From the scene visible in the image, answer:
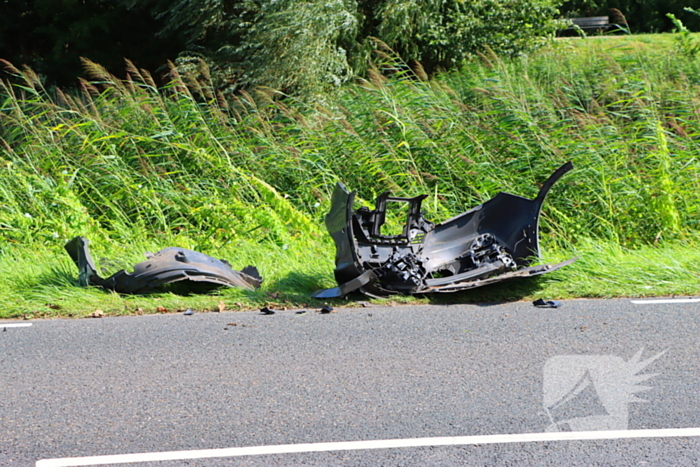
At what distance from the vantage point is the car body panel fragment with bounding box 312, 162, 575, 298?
6.31 metres

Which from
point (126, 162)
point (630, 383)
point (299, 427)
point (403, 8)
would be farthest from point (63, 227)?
point (403, 8)

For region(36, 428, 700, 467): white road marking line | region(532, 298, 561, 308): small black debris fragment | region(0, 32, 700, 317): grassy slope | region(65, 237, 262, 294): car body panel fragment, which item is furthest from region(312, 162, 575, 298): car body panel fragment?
region(36, 428, 700, 467): white road marking line

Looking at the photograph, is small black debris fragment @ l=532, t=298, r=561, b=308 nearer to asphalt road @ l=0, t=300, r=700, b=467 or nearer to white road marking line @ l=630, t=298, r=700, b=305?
asphalt road @ l=0, t=300, r=700, b=467

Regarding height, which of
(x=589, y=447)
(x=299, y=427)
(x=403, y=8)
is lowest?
(x=589, y=447)

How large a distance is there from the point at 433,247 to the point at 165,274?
259 cm

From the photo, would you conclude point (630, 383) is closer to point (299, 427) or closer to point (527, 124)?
point (299, 427)

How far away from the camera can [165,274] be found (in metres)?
6.30

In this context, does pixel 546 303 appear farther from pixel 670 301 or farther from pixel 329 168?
pixel 329 168

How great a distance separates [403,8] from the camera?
15547mm

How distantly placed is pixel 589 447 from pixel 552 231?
5.03 m

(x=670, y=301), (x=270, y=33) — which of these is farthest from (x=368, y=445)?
(x=270, y=33)

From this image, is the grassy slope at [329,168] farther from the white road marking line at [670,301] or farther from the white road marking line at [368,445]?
the white road marking line at [368,445]

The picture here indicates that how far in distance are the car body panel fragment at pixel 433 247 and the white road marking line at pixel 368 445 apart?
102 inches

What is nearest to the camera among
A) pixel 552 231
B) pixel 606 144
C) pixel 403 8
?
pixel 552 231
